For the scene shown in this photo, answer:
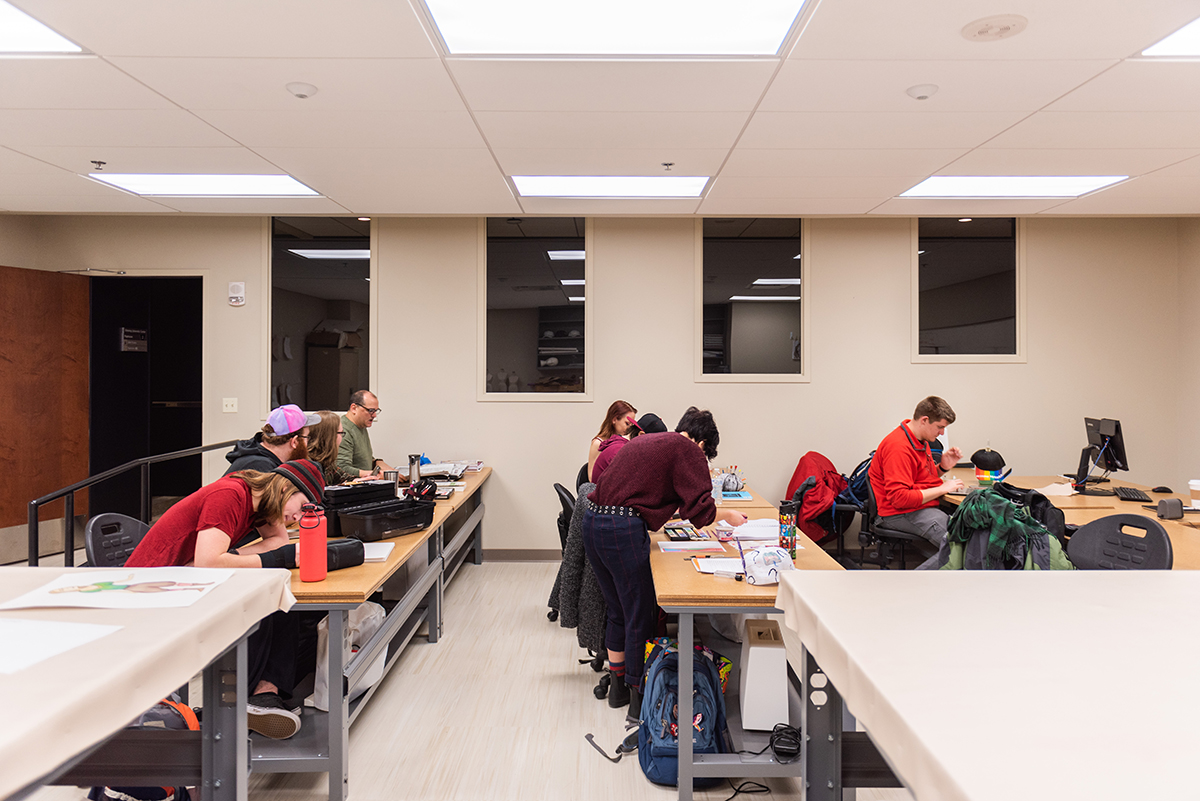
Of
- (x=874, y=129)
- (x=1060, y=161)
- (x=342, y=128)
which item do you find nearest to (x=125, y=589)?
(x=342, y=128)

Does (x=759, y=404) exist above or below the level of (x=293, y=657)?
above

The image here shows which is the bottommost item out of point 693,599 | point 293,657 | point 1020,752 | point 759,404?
point 293,657

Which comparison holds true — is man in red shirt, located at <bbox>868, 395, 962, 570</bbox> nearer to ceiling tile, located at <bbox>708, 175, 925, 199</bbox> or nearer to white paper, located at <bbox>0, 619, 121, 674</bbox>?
ceiling tile, located at <bbox>708, 175, 925, 199</bbox>

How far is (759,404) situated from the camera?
17.9ft

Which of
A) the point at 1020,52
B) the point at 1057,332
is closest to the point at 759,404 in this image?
the point at 1057,332

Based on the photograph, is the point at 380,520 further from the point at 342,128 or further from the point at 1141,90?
the point at 1141,90

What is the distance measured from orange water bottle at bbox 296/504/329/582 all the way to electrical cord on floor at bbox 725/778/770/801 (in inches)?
66.2

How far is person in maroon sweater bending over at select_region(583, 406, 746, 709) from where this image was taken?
262cm

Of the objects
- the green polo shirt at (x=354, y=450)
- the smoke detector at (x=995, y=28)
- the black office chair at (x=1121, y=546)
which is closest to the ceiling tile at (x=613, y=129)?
the smoke detector at (x=995, y=28)

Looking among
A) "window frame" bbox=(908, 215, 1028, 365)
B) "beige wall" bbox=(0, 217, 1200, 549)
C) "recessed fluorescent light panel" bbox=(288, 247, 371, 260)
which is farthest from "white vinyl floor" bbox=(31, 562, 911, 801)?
"window frame" bbox=(908, 215, 1028, 365)

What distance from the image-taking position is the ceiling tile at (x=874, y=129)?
9.92 feet

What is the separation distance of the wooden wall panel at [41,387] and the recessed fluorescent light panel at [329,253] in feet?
5.73

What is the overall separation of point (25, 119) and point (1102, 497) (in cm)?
638

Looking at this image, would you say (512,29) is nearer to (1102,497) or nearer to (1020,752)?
(1020,752)
